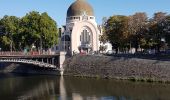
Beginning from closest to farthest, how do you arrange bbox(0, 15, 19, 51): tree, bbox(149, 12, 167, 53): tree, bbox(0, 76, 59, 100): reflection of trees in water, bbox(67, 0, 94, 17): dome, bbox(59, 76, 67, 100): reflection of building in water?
bbox(59, 76, 67, 100): reflection of building in water → bbox(0, 76, 59, 100): reflection of trees in water → bbox(149, 12, 167, 53): tree → bbox(0, 15, 19, 51): tree → bbox(67, 0, 94, 17): dome

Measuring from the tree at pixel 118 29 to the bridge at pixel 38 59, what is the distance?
12.1 metres

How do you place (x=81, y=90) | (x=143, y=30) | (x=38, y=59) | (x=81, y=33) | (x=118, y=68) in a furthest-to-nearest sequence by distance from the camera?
(x=81, y=33), (x=38, y=59), (x=143, y=30), (x=118, y=68), (x=81, y=90)

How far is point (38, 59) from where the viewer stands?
8369cm

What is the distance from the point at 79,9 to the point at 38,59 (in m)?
34.6

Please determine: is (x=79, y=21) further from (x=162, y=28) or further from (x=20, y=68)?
(x=162, y=28)

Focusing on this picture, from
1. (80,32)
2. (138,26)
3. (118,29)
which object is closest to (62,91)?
(138,26)

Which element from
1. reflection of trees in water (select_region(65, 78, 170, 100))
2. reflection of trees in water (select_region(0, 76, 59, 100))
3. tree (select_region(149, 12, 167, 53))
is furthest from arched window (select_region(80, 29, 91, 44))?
reflection of trees in water (select_region(65, 78, 170, 100))

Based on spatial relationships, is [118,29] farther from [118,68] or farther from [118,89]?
[118,89]

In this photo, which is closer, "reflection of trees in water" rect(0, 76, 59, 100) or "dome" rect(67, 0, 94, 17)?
"reflection of trees in water" rect(0, 76, 59, 100)

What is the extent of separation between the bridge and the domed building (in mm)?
19548

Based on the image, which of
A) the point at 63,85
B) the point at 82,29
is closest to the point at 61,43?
the point at 82,29

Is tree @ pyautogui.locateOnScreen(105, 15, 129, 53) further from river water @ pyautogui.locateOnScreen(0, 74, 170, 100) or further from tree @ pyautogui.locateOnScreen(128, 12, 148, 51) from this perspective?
river water @ pyautogui.locateOnScreen(0, 74, 170, 100)

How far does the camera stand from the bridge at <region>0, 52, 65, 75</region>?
71625mm

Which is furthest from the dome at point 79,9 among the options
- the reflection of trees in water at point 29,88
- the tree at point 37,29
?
the reflection of trees in water at point 29,88
